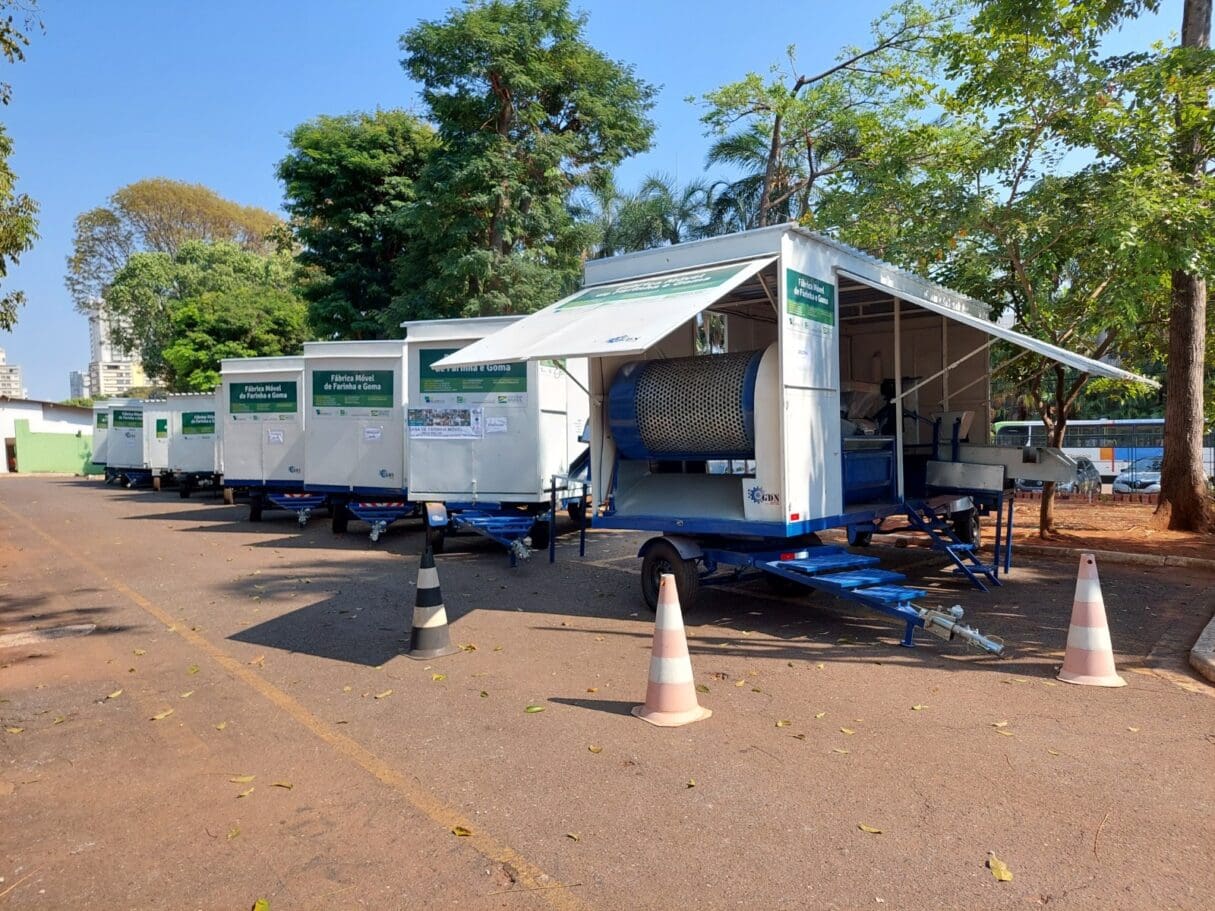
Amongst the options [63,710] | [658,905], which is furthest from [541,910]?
[63,710]

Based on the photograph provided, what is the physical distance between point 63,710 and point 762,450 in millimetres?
5557

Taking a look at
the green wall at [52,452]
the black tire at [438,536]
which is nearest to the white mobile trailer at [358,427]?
the black tire at [438,536]

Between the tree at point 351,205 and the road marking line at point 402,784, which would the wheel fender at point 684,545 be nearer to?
the road marking line at point 402,784

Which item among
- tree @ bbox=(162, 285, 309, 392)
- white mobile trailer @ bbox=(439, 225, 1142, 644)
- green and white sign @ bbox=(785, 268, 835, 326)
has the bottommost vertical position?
white mobile trailer @ bbox=(439, 225, 1142, 644)

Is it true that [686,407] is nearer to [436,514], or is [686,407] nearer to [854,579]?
[854,579]

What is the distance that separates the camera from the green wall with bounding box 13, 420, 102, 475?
166ft

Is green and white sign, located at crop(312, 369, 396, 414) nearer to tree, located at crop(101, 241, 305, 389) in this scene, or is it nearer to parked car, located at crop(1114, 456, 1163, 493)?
parked car, located at crop(1114, 456, 1163, 493)

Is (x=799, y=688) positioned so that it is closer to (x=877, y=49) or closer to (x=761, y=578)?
(x=761, y=578)

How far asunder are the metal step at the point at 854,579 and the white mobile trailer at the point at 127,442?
99.7 ft

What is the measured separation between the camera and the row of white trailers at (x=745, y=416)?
23.6ft

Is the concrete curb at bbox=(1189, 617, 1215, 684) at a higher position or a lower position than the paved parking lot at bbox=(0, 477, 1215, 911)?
higher

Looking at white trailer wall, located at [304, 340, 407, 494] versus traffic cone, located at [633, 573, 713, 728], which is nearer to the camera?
traffic cone, located at [633, 573, 713, 728]

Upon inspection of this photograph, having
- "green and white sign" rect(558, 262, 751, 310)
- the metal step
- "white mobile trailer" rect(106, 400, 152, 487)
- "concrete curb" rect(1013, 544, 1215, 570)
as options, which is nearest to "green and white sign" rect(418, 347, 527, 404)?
"green and white sign" rect(558, 262, 751, 310)

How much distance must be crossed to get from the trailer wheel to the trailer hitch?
2.22 m
